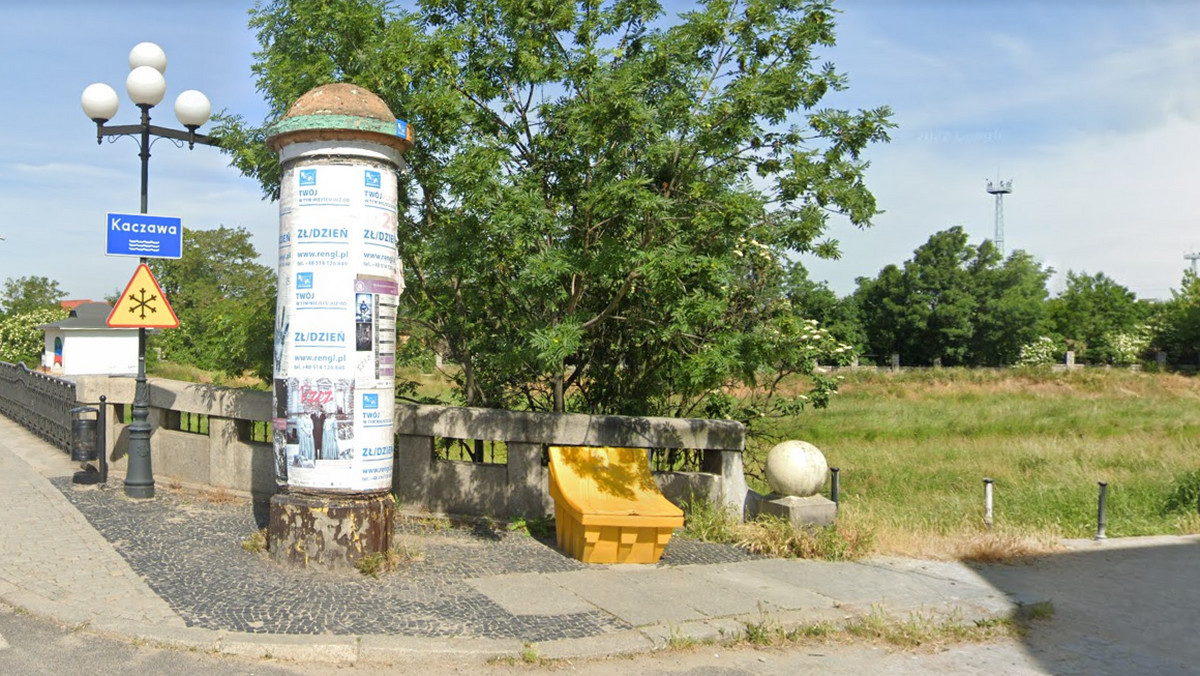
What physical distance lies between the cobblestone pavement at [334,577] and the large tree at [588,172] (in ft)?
5.73

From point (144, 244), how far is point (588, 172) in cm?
528

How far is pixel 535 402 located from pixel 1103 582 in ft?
19.6

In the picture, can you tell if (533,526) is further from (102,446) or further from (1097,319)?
(1097,319)

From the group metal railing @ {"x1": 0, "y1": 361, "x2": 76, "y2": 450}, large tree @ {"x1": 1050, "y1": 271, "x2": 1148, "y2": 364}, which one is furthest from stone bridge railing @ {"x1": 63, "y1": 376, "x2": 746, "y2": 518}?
large tree @ {"x1": 1050, "y1": 271, "x2": 1148, "y2": 364}

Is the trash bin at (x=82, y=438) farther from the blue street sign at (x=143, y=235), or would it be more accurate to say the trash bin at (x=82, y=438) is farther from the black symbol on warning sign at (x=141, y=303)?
the blue street sign at (x=143, y=235)

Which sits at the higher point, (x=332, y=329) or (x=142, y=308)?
(x=142, y=308)

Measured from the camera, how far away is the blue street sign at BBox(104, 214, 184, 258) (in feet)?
31.5

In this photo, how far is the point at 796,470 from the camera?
336 inches

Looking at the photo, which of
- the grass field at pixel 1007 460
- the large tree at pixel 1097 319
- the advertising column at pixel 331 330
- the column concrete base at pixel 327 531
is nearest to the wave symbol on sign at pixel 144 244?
the advertising column at pixel 331 330

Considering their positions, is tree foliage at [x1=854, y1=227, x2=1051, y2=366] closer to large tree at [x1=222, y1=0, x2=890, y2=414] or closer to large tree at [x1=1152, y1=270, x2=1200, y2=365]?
large tree at [x1=1152, y1=270, x2=1200, y2=365]

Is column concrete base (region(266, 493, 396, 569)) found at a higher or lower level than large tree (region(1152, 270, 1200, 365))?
lower

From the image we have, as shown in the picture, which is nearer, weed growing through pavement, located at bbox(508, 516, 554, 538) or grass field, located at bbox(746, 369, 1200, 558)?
weed growing through pavement, located at bbox(508, 516, 554, 538)

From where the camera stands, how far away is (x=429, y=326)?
9492mm

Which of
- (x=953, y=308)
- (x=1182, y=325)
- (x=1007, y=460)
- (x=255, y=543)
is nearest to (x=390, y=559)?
(x=255, y=543)
